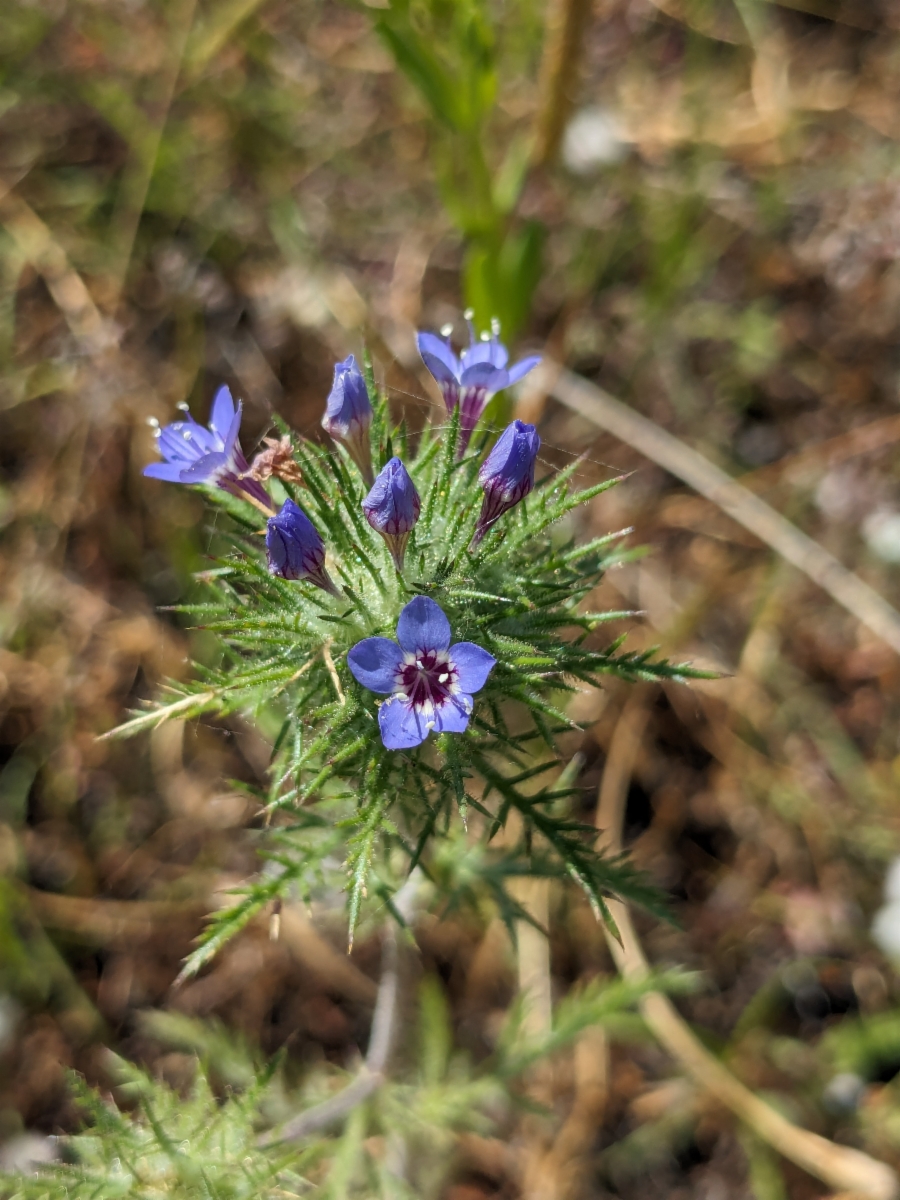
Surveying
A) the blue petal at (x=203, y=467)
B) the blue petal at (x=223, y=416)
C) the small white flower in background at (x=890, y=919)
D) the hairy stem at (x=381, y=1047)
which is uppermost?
the blue petal at (x=223, y=416)

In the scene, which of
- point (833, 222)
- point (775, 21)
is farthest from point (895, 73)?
point (833, 222)

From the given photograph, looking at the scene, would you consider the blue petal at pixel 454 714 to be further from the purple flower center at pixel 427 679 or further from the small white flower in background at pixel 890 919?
the small white flower in background at pixel 890 919

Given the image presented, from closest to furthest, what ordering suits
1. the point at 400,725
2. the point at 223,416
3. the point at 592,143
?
the point at 400,725
the point at 223,416
the point at 592,143

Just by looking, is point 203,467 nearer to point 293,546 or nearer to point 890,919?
point 293,546

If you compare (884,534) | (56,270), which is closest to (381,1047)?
(884,534)

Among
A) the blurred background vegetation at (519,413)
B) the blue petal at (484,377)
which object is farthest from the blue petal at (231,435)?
the blurred background vegetation at (519,413)

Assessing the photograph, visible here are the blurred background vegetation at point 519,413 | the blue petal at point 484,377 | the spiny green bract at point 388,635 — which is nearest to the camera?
the spiny green bract at point 388,635
